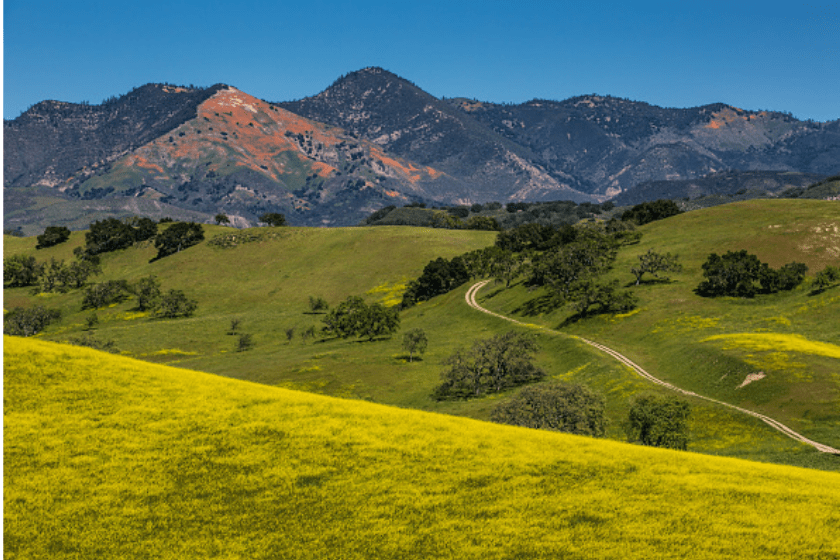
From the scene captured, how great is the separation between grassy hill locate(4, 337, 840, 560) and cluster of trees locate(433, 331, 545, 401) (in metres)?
56.2

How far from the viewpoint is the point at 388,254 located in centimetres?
19862

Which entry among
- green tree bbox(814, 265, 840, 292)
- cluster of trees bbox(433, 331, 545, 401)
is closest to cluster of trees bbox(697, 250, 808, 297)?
green tree bbox(814, 265, 840, 292)

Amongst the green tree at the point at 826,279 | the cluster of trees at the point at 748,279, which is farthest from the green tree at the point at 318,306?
the green tree at the point at 826,279

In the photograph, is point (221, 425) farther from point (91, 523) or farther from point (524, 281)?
point (524, 281)

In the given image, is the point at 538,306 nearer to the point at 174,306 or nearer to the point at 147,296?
the point at 174,306

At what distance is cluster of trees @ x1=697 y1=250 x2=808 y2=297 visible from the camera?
10794 cm

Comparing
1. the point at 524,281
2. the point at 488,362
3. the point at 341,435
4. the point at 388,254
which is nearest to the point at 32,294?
the point at 388,254

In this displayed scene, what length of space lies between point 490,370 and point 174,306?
4166 inches

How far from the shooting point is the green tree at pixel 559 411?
47719 mm

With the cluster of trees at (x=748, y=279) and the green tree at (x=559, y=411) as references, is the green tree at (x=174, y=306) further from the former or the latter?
the cluster of trees at (x=748, y=279)

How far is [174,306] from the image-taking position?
158 meters

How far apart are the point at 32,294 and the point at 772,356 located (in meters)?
200

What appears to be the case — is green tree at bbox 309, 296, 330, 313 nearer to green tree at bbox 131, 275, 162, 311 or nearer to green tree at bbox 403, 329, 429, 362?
green tree at bbox 131, 275, 162, 311

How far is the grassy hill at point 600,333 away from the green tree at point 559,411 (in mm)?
5074
